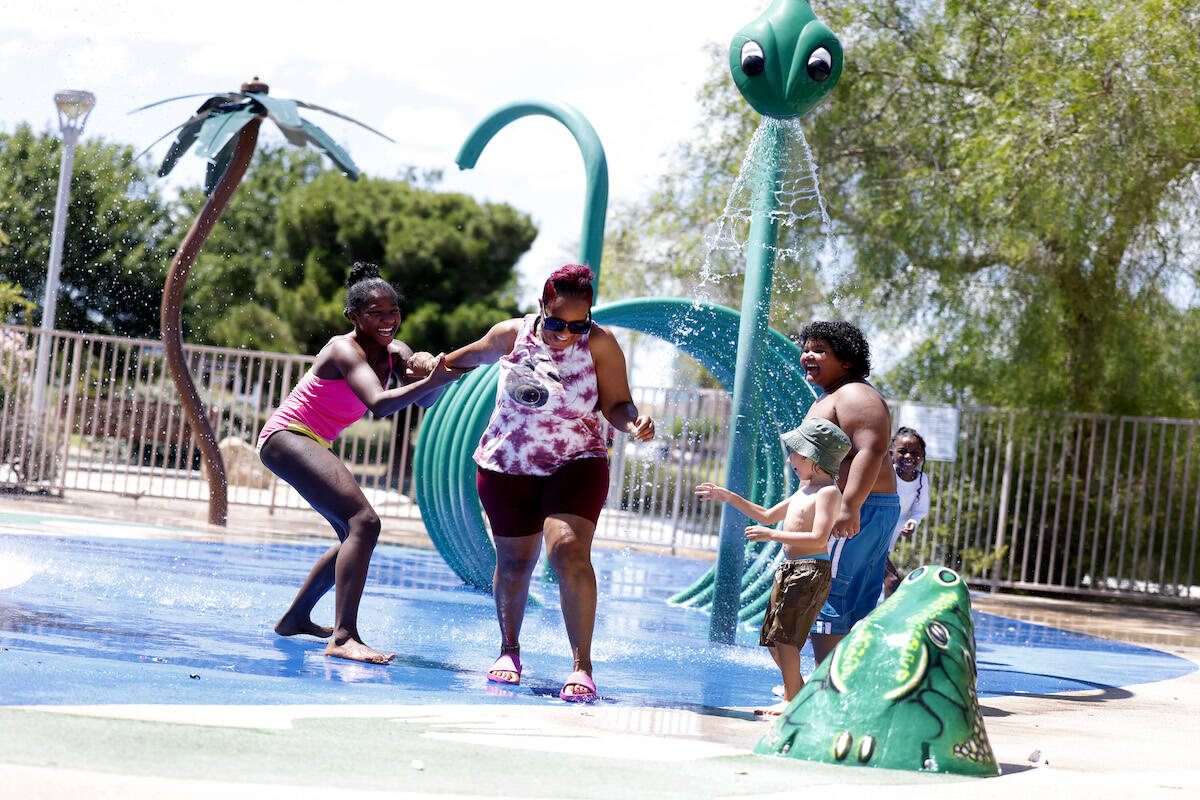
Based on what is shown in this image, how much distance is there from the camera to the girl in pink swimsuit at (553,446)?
17.8 feet

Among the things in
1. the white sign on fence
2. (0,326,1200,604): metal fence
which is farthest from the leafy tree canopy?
the white sign on fence

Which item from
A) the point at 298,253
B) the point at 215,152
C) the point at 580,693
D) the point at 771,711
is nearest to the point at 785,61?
the point at 771,711

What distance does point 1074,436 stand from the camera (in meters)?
15.5

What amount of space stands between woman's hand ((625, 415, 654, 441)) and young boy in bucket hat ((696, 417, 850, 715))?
0.29 meters

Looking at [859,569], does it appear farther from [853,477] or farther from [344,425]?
[344,425]

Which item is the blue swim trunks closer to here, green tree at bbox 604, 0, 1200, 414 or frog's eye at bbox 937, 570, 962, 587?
frog's eye at bbox 937, 570, 962, 587

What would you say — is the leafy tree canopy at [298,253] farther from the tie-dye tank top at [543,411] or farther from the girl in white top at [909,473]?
the tie-dye tank top at [543,411]

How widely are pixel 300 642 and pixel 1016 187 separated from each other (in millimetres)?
9578

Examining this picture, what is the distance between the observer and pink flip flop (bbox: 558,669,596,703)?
5.26m

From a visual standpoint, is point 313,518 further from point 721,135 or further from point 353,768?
point 353,768

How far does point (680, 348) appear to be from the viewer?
9836 mm

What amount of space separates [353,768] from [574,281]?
2.48 m

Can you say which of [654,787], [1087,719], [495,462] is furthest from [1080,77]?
[654,787]

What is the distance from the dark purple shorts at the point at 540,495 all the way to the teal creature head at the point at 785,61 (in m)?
3.09
